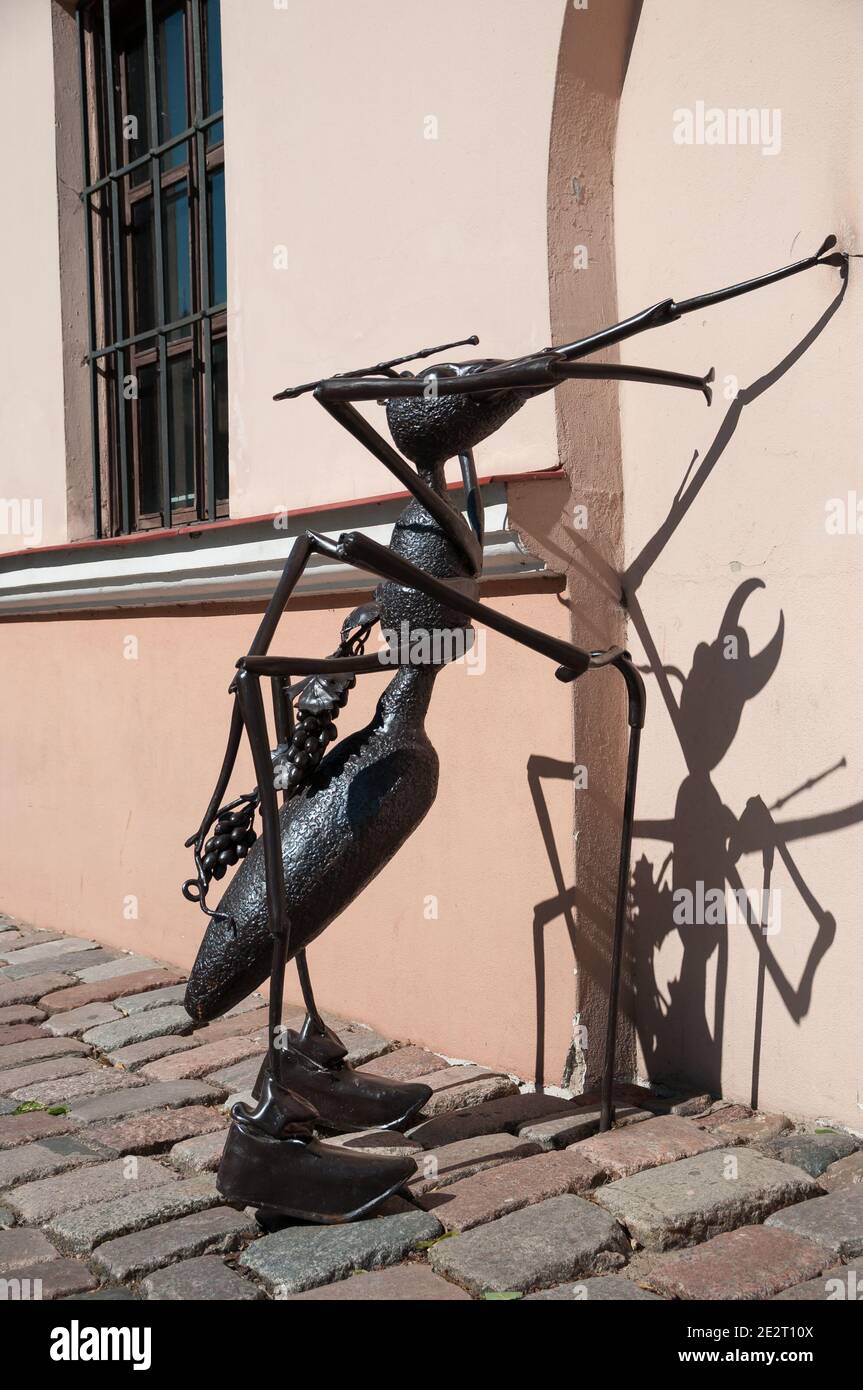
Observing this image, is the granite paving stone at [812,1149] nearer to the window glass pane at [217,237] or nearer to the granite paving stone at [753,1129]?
the granite paving stone at [753,1129]

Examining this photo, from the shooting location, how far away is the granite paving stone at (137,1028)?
432 cm

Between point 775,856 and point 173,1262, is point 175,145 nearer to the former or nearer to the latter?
point 775,856

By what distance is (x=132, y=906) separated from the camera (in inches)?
215

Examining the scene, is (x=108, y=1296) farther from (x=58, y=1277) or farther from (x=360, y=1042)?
(x=360, y=1042)

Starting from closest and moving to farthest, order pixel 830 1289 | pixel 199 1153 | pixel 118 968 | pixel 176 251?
pixel 830 1289 → pixel 199 1153 → pixel 118 968 → pixel 176 251

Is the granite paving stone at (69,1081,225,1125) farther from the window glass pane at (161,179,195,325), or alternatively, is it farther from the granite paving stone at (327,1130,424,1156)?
the window glass pane at (161,179,195,325)

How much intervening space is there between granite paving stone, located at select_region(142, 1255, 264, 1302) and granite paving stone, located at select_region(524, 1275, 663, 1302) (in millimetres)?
524

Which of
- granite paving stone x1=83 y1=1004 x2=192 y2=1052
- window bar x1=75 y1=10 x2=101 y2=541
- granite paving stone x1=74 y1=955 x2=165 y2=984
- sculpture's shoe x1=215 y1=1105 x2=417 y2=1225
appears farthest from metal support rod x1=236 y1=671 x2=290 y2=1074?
window bar x1=75 y1=10 x2=101 y2=541

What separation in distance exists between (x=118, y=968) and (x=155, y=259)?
2.91 meters

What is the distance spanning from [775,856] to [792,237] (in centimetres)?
146

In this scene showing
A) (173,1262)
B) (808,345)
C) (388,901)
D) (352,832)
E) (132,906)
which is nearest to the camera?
(173,1262)

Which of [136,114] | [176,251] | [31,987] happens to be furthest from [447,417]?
[136,114]

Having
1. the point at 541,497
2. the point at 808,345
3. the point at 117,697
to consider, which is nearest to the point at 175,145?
the point at 117,697

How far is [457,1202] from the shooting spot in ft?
9.24
